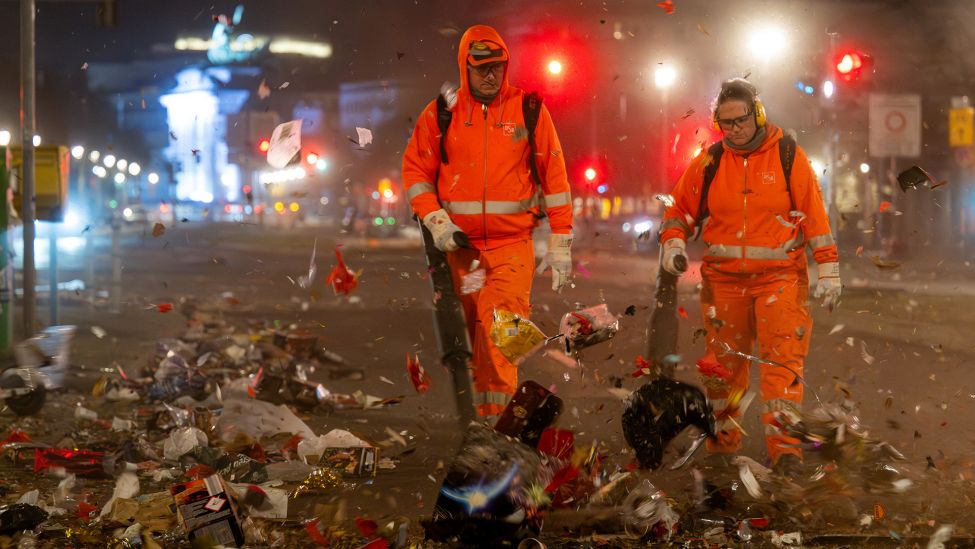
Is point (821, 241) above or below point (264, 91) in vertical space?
below

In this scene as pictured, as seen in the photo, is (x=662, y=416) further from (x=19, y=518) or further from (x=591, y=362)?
(x=591, y=362)

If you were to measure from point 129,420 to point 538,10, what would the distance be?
26.5ft

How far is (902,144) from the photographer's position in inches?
735

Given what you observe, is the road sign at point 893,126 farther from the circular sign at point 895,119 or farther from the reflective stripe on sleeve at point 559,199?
the reflective stripe on sleeve at point 559,199

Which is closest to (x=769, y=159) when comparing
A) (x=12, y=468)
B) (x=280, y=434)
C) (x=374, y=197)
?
(x=280, y=434)

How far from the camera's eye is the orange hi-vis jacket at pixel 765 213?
571 centimetres

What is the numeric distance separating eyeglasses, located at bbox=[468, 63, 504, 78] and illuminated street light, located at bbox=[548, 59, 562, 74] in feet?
25.2

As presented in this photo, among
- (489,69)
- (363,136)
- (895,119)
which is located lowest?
(363,136)

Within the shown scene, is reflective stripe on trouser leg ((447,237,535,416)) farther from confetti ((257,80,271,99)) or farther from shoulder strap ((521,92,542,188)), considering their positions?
confetti ((257,80,271,99))

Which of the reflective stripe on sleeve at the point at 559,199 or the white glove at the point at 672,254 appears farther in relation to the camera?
the white glove at the point at 672,254

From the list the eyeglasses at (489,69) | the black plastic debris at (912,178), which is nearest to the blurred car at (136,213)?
the eyeglasses at (489,69)

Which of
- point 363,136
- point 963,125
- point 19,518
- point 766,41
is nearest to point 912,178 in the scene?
point 363,136

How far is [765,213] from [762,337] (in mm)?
626

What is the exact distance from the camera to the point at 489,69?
569 centimetres
